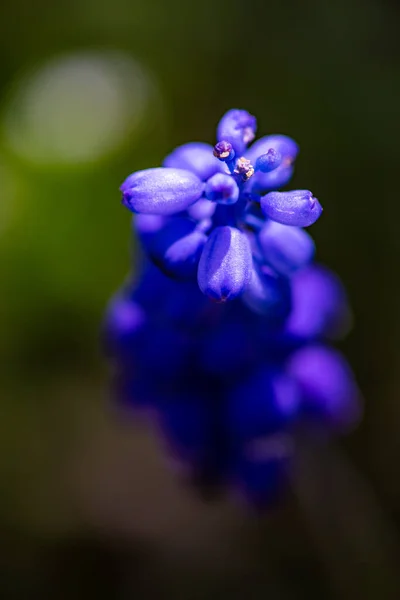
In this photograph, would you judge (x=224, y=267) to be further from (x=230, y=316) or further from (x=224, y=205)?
(x=230, y=316)

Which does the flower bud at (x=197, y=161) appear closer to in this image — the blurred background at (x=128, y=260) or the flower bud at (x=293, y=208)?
the flower bud at (x=293, y=208)

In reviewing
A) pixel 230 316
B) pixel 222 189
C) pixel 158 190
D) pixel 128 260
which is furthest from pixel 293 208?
pixel 128 260

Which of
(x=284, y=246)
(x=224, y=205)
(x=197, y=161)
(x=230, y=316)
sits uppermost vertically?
(x=197, y=161)

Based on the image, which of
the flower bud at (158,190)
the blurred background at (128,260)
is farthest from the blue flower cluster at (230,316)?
the blurred background at (128,260)

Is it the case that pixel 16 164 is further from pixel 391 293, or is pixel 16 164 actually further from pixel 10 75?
pixel 391 293

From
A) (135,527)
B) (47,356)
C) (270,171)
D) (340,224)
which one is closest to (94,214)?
(47,356)
